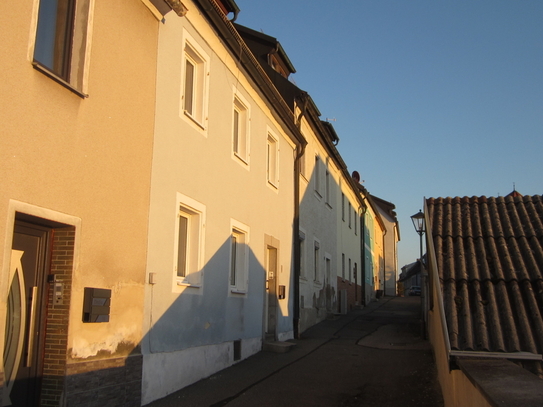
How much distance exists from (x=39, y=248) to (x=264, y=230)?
25.9 ft

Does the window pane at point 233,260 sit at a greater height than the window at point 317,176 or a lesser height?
lesser

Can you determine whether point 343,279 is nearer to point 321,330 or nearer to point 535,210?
point 321,330

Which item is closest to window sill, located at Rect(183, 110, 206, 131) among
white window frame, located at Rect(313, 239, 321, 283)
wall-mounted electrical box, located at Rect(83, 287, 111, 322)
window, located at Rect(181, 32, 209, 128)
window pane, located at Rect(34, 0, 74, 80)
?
window, located at Rect(181, 32, 209, 128)

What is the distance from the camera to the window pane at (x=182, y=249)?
379 inches

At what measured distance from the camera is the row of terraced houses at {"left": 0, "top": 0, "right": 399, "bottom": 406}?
19.4ft

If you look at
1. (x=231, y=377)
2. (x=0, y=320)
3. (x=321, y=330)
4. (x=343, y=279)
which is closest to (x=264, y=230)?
(x=231, y=377)

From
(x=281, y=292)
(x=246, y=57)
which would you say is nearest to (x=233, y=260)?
(x=281, y=292)

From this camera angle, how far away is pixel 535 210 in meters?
7.09

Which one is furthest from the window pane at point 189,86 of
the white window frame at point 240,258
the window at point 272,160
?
the window at point 272,160

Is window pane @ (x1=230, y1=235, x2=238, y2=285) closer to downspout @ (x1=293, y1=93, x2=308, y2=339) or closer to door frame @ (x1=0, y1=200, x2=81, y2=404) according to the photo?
downspout @ (x1=293, y1=93, x2=308, y2=339)

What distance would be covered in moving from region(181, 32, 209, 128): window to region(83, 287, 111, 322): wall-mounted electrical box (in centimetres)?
390

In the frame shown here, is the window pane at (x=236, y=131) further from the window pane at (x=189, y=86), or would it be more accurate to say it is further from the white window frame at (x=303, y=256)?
the white window frame at (x=303, y=256)

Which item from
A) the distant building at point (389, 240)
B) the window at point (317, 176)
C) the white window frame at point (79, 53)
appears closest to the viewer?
the white window frame at point (79, 53)

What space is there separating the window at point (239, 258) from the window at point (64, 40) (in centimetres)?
592
